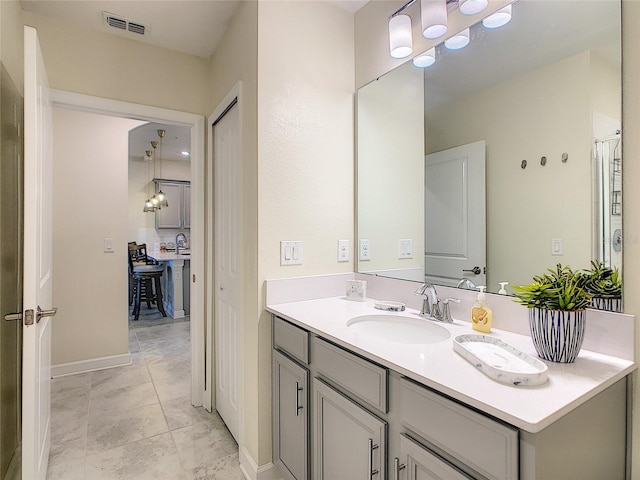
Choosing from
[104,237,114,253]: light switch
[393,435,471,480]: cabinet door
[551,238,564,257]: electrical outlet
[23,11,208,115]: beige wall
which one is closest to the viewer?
[393,435,471,480]: cabinet door

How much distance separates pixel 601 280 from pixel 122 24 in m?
2.75

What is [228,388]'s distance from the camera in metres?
2.18

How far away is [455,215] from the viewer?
1.57 m

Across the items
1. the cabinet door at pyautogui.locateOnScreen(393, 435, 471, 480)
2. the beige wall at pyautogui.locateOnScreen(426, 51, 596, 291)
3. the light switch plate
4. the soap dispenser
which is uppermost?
the beige wall at pyautogui.locateOnScreen(426, 51, 596, 291)

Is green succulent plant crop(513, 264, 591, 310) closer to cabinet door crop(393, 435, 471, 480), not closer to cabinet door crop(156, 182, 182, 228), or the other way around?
cabinet door crop(393, 435, 471, 480)

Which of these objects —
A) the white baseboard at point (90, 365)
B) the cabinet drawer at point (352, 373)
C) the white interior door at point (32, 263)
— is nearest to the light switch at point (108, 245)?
the white baseboard at point (90, 365)

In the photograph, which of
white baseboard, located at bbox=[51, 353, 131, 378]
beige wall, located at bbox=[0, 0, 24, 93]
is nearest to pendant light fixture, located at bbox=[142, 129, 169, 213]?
white baseboard, located at bbox=[51, 353, 131, 378]

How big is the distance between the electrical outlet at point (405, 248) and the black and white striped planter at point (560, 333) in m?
0.85

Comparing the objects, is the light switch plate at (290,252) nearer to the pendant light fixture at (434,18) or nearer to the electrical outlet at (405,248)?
the electrical outlet at (405,248)

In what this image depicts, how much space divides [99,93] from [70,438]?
215 centimetres

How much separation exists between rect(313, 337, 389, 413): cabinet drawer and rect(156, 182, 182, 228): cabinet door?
6.29 metres

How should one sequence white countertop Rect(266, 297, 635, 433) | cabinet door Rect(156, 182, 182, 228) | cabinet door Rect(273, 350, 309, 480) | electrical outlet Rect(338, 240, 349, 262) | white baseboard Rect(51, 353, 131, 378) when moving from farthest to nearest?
cabinet door Rect(156, 182, 182, 228), white baseboard Rect(51, 353, 131, 378), electrical outlet Rect(338, 240, 349, 262), cabinet door Rect(273, 350, 309, 480), white countertop Rect(266, 297, 635, 433)

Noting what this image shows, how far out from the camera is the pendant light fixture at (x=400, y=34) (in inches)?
64.9

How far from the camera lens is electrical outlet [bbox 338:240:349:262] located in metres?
1.96
